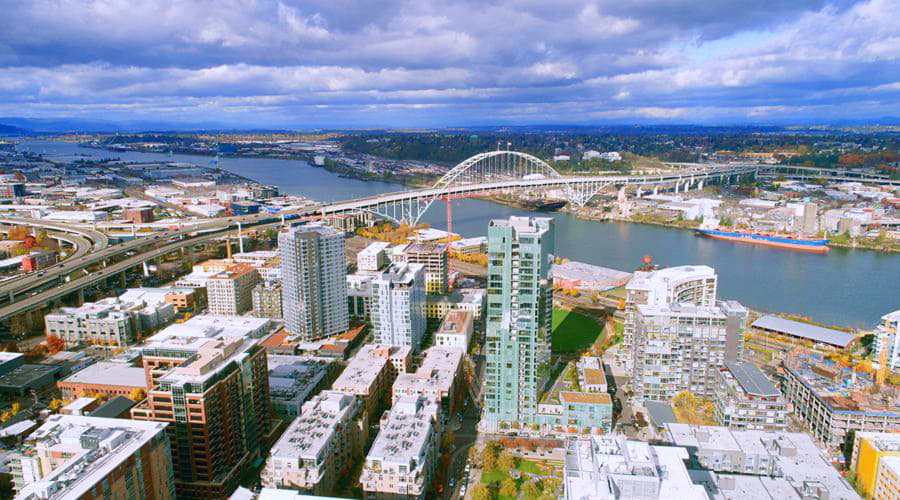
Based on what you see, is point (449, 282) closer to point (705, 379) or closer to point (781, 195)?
point (705, 379)

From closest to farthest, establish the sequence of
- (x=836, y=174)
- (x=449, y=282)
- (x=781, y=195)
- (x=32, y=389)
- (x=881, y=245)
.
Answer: (x=32, y=389) → (x=449, y=282) → (x=881, y=245) → (x=781, y=195) → (x=836, y=174)

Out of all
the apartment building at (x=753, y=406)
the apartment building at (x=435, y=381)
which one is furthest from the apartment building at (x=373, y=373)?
the apartment building at (x=753, y=406)

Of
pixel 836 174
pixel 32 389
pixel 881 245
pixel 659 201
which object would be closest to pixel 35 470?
pixel 32 389

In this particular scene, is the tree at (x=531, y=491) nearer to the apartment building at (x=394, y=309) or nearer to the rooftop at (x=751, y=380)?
the rooftop at (x=751, y=380)

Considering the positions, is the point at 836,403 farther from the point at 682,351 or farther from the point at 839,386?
the point at 682,351

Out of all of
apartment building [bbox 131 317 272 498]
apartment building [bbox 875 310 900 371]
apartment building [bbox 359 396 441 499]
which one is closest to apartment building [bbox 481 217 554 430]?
apartment building [bbox 359 396 441 499]

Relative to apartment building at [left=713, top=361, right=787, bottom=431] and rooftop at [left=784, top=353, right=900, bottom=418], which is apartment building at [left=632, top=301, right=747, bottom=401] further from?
rooftop at [left=784, top=353, right=900, bottom=418]

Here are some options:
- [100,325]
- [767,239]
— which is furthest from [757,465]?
[767,239]
